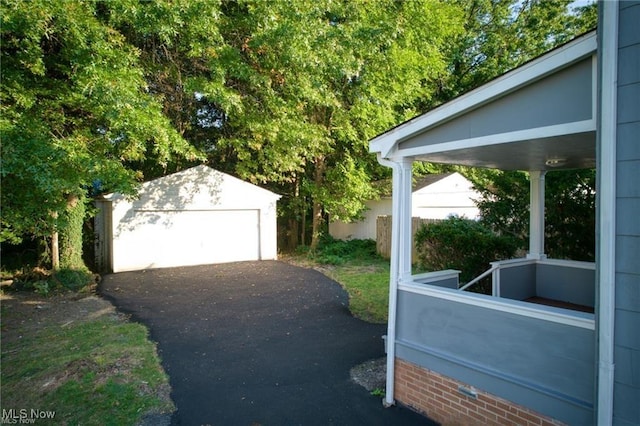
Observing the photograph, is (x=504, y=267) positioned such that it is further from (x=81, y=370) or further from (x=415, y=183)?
(x=415, y=183)

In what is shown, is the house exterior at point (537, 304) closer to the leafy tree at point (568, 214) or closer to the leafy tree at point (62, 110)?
the leafy tree at point (568, 214)

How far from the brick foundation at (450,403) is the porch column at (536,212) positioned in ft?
11.8

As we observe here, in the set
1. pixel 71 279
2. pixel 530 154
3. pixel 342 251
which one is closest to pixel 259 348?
pixel 530 154

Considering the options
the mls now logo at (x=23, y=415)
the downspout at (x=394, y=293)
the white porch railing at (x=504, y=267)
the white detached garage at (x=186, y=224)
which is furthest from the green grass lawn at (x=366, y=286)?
the mls now logo at (x=23, y=415)

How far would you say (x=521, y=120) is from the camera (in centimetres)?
338

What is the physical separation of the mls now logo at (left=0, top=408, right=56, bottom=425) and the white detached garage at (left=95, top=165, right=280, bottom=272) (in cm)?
936

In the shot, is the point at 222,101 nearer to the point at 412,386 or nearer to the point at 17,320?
the point at 17,320

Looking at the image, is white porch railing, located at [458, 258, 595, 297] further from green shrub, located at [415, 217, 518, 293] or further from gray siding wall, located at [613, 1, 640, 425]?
gray siding wall, located at [613, 1, 640, 425]

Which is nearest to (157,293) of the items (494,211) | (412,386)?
(412,386)

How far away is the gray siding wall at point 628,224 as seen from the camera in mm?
2430

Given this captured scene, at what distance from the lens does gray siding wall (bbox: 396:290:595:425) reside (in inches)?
118

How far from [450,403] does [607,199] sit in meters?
2.55

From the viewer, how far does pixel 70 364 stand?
5352 mm

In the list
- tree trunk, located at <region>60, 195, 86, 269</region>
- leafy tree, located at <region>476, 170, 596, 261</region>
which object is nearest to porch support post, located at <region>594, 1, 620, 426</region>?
leafy tree, located at <region>476, 170, 596, 261</region>
